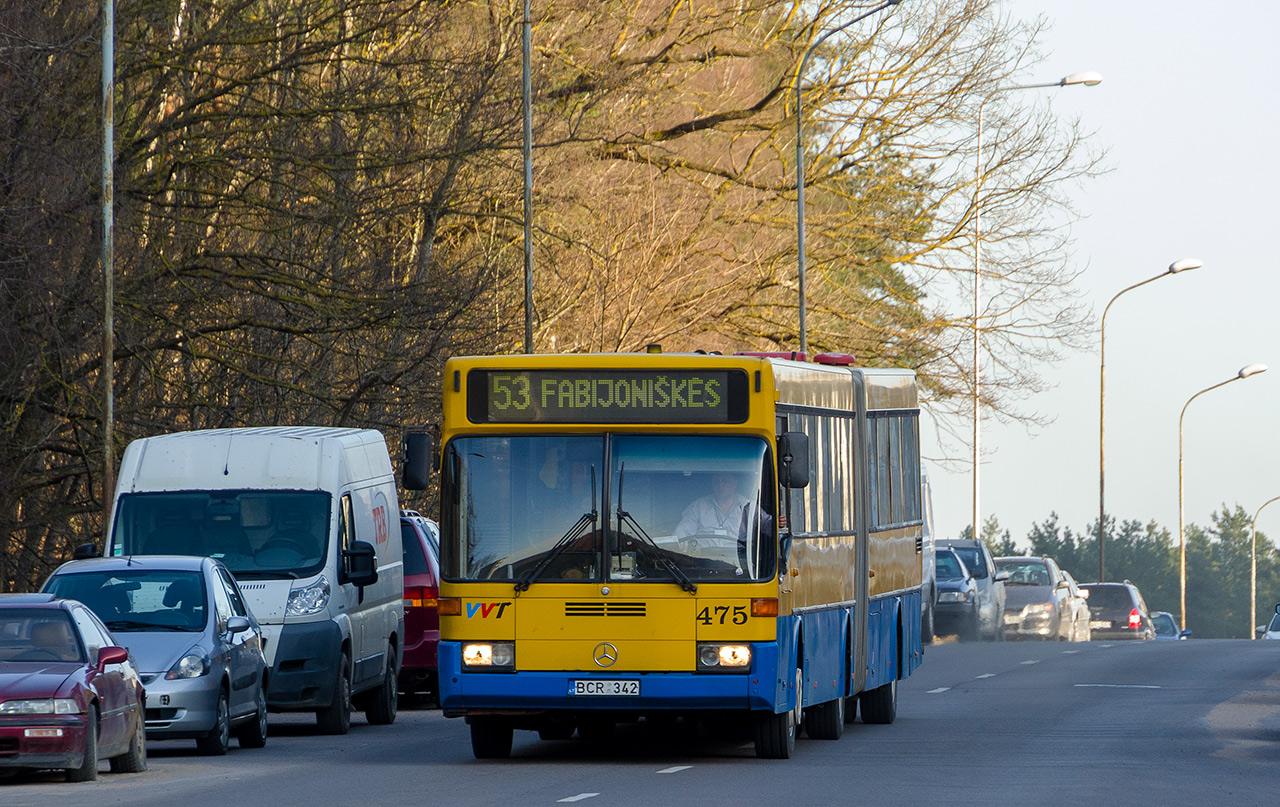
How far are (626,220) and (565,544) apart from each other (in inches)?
934

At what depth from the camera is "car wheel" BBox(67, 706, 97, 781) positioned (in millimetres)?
14195

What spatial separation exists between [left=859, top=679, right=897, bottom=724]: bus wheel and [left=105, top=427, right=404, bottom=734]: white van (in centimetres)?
455

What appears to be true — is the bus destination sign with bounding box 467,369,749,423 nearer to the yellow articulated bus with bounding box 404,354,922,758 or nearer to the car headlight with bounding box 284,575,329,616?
the yellow articulated bus with bounding box 404,354,922,758

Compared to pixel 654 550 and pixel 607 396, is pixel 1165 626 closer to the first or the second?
pixel 607 396

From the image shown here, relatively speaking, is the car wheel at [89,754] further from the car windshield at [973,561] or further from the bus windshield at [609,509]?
the car windshield at [973,561]

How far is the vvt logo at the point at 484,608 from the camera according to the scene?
599 inches

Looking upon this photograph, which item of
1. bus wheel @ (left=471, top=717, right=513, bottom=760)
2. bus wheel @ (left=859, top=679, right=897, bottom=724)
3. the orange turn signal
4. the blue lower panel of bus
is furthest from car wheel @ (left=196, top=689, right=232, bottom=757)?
bus wheel @ (left=859, top=679, right=897, bottom=724)

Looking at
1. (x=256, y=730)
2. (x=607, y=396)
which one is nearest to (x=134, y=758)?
(x=256, y=730)

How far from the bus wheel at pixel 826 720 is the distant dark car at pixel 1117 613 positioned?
32.5 metres

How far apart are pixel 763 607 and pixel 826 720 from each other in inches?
144

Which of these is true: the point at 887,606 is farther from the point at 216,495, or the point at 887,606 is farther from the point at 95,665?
the point at 95,665

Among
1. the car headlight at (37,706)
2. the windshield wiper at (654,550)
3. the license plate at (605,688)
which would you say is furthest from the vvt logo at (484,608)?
the car headlight at (37,706)

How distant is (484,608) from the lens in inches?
600

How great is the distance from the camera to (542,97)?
3284 cm
